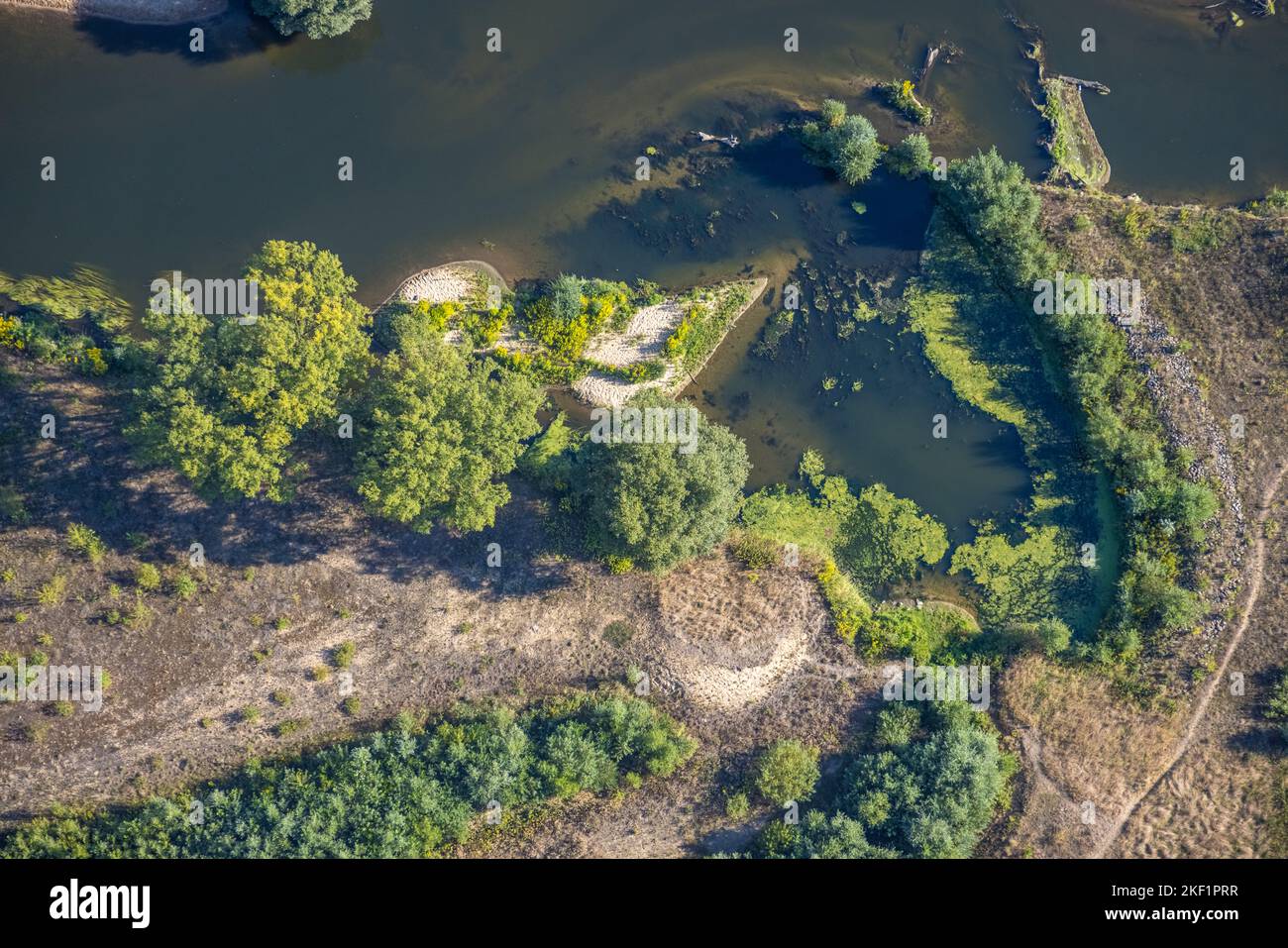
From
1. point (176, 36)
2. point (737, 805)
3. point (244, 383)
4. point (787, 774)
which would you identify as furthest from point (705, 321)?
point (176, 36)

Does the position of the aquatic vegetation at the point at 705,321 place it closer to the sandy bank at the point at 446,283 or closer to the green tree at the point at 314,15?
the sandy bank at the point at 446,283

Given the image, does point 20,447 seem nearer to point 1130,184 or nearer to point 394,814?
point 394,814

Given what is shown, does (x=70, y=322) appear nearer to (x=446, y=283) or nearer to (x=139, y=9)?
(x=139, y=9)

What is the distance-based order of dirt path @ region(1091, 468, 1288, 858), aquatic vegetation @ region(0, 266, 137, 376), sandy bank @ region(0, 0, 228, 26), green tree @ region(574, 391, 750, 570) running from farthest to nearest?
sandy bank @ region(0, 0, 228, 26) < aquatic vegetation @ region(0, 266, 137, 376) < dirt path @ region(1091, 468, 1288, 858) < green tree @ region(574, 391, 750, 570)

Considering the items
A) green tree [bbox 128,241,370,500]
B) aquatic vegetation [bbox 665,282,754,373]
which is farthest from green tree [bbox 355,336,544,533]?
aquatic vegetation [bbox 665,282,754,373]

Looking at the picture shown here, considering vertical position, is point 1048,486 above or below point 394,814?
above

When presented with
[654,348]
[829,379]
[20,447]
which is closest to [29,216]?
[20,447]

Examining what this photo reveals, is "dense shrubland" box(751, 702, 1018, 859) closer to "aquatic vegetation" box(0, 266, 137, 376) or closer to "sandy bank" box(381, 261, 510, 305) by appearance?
"sandy bank" box(381, 261, 510, 305)
